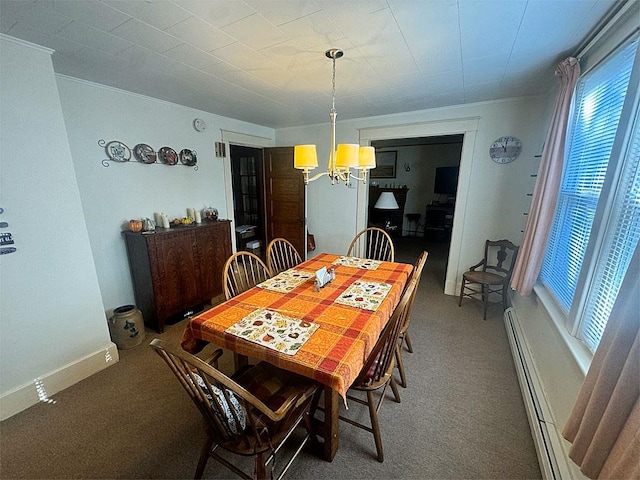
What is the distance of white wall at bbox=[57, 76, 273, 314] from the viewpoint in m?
2.18

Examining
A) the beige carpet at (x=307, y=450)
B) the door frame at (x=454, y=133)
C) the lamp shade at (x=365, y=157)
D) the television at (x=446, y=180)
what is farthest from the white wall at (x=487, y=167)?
the television at (x=446, y=180)

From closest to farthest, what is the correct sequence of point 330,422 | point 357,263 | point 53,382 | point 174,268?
point 330,422, point 53,382, point 357,263, point 174,268

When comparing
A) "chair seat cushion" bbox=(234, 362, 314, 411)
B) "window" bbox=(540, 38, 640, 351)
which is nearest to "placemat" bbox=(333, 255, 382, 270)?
"chair seat cushion" bbox=(234, 362, 314, 411)

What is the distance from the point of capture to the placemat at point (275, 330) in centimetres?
119

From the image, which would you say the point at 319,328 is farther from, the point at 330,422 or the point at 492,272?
the point at 492,272

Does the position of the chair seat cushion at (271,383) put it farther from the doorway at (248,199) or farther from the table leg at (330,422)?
the doorway at (248,199)

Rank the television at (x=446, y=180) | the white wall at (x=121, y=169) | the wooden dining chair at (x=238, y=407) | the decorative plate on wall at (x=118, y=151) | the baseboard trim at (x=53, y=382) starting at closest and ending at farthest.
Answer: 1. the wooden dining chair at (x=238, y=407)
2. the baseboard trim at (x=53, y=382)
3. the white wall at (x=121, y=169)
4. the decorative plate on wall at (x=118, y=151)
5. the television at (x=446, y=180)

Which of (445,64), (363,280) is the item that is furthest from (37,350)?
A: (445,64)

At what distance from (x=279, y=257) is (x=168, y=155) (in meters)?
1.64

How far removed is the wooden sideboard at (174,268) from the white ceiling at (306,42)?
136 cm

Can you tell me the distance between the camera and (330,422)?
129cm

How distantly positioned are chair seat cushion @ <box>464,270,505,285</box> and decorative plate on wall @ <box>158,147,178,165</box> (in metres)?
3.50

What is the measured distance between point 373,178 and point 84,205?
233 inches

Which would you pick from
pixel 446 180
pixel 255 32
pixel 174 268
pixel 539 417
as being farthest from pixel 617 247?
pixel 446 180
